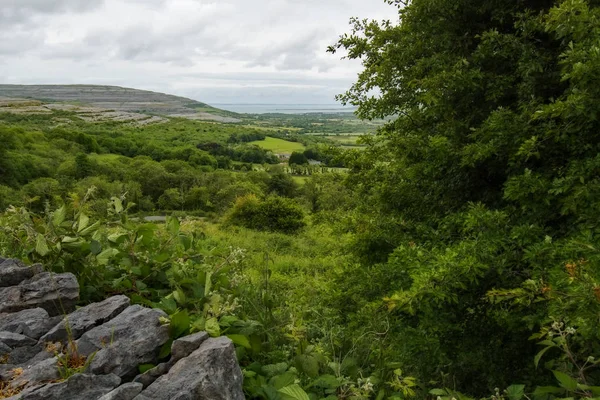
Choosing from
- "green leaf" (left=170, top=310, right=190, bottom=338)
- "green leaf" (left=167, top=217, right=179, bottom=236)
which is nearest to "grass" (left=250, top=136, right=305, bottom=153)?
"green leaf" (left=167, top=217, right=179, bottom=236)

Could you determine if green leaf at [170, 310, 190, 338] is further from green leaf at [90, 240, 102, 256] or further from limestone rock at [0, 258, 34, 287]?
limestone rock at [0, 258, 34, 287]

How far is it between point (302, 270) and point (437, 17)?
22421 mm

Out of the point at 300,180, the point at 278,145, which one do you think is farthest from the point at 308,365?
the point at 278,145

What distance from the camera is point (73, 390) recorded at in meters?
2.29

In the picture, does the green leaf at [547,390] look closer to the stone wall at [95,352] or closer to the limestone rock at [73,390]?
the stone wall at [95,352]

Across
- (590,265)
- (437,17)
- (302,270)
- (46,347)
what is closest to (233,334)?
(46,347)

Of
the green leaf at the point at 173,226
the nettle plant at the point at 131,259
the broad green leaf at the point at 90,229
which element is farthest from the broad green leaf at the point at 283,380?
the broad green leaf at the point at 90,229

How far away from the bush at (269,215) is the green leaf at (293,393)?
Answer: 4511cm

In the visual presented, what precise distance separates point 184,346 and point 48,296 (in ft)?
4.73

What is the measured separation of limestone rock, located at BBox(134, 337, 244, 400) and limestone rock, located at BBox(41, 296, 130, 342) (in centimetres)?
90

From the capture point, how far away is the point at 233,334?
118 inches

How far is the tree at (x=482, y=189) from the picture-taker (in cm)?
468

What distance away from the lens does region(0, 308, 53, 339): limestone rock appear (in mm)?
3006

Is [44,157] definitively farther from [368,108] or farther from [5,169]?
[368,108]
